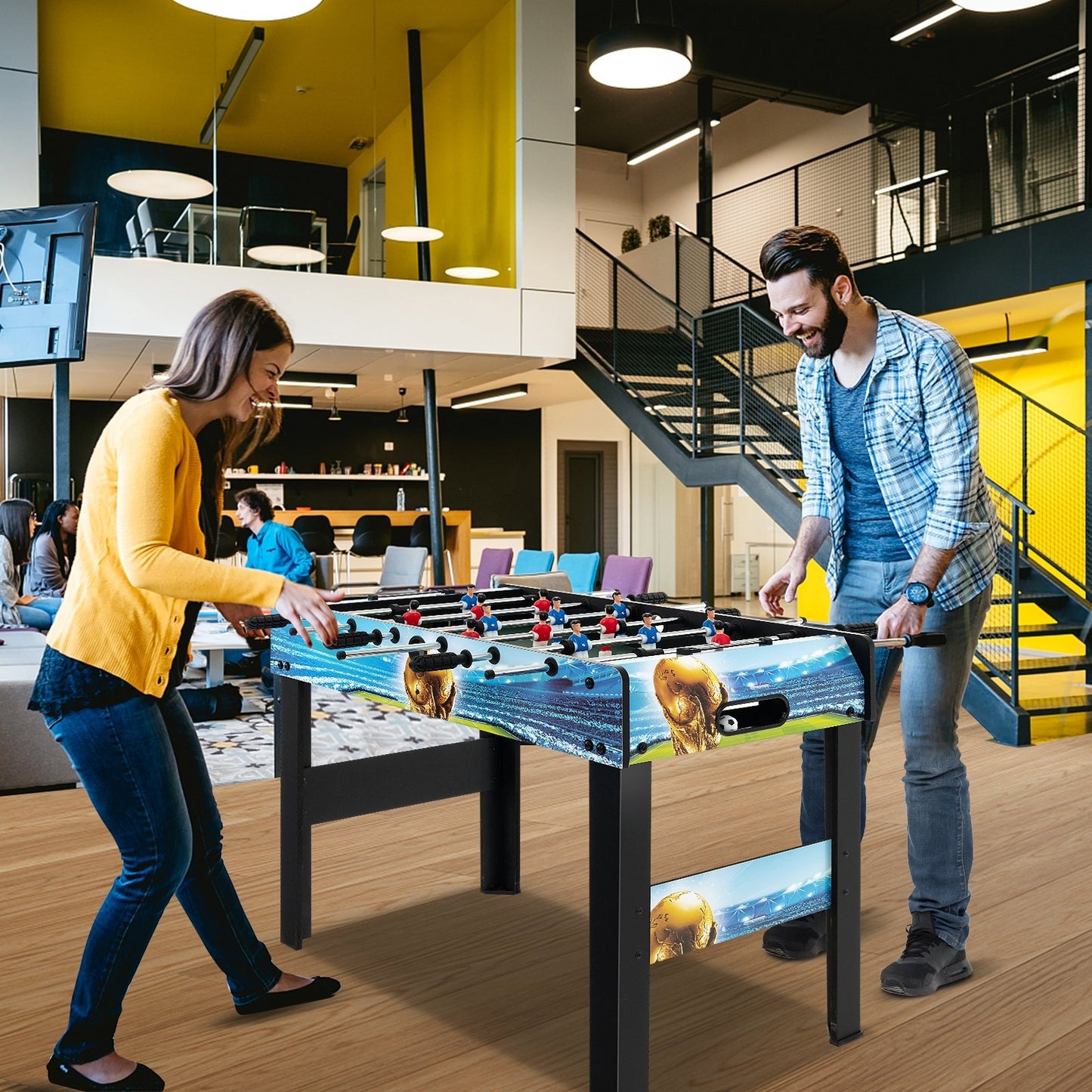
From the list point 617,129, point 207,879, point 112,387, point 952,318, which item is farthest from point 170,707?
point 617,129

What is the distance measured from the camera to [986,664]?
5.88m

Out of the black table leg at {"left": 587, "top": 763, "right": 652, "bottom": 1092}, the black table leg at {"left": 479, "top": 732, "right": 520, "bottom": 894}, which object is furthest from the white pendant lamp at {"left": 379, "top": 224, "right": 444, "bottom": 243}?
the black table leg at {"left": 587, "top": 763, "right": 652, "bottom": 1092}

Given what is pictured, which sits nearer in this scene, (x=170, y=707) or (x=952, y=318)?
(x=170, y=707)

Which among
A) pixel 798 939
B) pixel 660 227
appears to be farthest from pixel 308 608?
pixel 660 227

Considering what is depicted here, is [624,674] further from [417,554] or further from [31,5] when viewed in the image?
[31,5]

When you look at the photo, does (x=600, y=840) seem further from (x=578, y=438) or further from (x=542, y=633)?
(x=578, y=438)

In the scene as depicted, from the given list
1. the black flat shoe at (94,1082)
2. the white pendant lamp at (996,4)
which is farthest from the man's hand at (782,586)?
the white pendant lamp at (996,4)

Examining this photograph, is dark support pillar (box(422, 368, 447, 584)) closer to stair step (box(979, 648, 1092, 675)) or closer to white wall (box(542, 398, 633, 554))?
stair step (box(979, 648, 1092, 675))

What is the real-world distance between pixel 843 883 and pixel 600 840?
67cm

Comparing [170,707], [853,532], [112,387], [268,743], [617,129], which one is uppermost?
[617,129]

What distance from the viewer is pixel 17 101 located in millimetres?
8398

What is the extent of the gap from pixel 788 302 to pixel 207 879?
6.13 ft

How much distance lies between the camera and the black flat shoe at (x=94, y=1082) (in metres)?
2.04

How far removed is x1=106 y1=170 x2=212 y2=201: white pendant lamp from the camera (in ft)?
26.7
